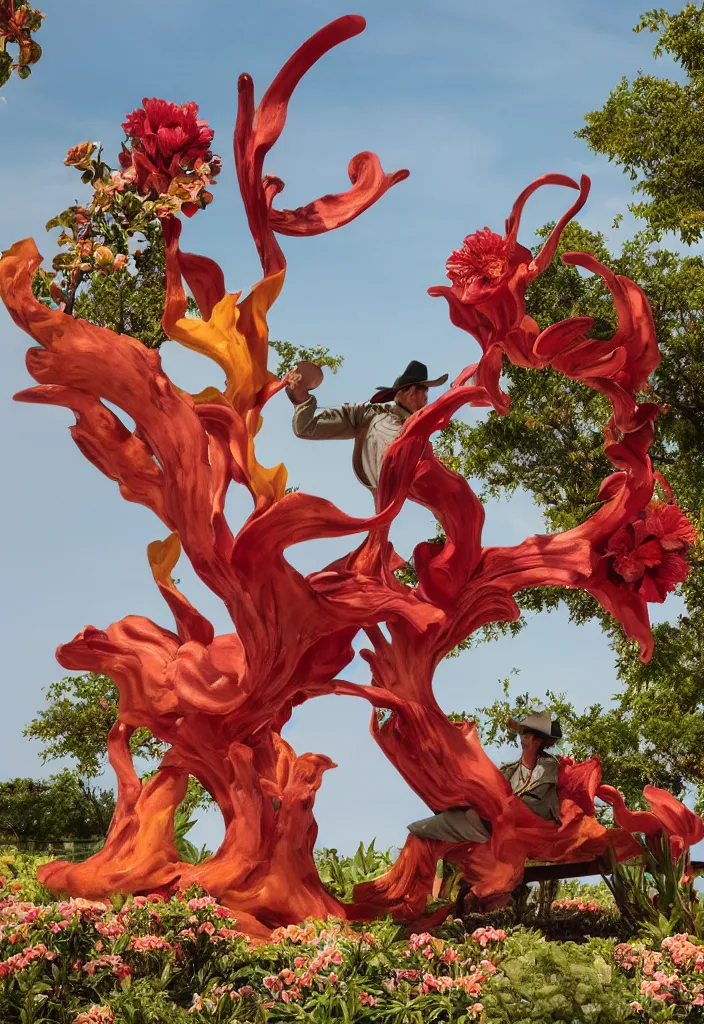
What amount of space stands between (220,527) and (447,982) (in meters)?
2.38

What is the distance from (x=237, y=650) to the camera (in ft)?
19.7

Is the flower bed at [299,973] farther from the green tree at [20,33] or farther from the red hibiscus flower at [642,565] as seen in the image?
the green tree at [20,33]

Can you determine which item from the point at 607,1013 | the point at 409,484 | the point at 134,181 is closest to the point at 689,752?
the point at 409,484

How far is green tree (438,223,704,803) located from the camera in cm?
1054

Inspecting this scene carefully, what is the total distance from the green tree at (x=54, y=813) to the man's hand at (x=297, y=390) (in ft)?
20.4

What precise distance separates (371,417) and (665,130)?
670cm

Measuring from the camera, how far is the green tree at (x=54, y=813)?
11094mm

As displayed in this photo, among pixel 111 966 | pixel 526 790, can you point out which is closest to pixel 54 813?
pixel 526 790

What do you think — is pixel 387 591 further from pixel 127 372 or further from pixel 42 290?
pixel 42 290

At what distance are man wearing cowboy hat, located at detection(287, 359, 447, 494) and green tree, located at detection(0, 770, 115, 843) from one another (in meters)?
6.11

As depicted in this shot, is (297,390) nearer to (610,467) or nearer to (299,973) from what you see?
(299,973)

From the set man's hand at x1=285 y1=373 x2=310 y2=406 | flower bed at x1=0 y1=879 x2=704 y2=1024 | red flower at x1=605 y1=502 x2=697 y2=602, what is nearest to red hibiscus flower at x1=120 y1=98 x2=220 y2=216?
man's hand at x1=285 y1=373 x2=310 y2=406

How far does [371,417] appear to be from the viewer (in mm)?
6371

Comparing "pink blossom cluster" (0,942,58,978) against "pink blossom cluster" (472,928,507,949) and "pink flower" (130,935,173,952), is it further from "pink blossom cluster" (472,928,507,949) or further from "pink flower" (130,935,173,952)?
"pink blossom cluster" (472,928,507,949)
